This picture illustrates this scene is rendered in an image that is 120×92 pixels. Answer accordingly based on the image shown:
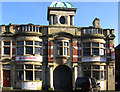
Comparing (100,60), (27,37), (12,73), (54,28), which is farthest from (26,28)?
(100,60)

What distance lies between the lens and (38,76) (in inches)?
1129

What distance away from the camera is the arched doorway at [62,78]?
1183 inches

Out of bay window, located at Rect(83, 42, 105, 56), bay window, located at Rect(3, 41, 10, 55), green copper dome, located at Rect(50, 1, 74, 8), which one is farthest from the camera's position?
green copper dome, located at Rect(50, 1, 74, 8)

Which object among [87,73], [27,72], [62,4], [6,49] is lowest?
[87,73]

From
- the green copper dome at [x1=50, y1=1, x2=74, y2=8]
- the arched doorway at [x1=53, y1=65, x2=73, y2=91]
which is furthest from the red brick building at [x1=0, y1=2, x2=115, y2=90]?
the green copper dome at [x1=50, y1=1, x2=74, y2=8]

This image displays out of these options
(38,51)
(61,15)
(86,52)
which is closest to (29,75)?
(38,51)

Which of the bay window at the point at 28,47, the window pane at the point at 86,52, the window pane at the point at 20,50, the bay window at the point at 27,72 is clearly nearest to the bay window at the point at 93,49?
the window pane at the point at 86,52

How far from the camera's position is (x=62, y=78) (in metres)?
30.3

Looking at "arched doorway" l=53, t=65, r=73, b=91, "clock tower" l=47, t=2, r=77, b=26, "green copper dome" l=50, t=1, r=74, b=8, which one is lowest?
"arched doorway" l=53, t=65, r=73, b=91

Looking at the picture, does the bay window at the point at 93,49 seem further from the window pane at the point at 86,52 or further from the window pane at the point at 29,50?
the window pane at the point at 29,50

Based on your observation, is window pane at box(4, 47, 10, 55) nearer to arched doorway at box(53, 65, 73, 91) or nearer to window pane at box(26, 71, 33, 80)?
window pane at box(26, 71, 33, 80)

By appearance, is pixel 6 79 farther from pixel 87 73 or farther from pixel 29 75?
pixel 87 73

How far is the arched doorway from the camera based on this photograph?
30.0 m

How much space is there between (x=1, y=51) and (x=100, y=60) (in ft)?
44.7
